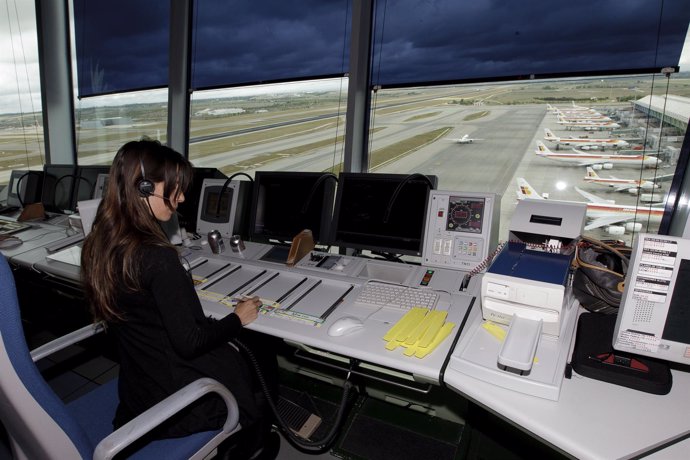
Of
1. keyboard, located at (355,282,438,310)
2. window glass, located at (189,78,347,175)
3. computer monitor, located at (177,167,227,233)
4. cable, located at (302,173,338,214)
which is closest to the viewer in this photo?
keyboard, located at (355,282,438,310)

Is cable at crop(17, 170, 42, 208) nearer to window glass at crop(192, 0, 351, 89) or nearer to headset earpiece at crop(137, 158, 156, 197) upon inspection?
window glass at crop(192, 0, 351, 89)

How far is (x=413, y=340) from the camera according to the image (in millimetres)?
1241

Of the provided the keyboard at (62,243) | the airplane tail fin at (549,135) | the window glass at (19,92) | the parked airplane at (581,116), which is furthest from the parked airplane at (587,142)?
the window glass at (19,92)

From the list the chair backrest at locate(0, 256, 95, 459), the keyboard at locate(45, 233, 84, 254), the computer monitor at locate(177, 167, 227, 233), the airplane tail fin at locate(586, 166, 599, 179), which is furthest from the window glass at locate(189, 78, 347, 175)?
the chair backrest at locate(0, 256, 95, 459)

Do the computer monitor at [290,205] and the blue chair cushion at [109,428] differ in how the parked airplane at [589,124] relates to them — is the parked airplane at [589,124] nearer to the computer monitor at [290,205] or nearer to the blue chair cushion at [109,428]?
the computer monitor at [290,205]

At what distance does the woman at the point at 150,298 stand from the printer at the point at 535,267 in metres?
0.87

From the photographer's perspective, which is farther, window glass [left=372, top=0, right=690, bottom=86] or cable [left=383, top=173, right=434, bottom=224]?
window glass [left=372, top=0, right=690, bottom=86]

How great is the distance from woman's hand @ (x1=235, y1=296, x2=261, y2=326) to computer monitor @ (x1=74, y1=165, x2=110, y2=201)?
8.32 ft

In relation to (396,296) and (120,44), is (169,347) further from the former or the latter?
(120,44)

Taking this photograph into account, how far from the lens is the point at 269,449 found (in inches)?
71.1

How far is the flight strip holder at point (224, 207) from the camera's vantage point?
92.6 inches

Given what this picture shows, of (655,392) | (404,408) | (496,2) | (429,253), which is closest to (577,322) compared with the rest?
(655,392)

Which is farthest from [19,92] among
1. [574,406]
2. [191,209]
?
[574,406]

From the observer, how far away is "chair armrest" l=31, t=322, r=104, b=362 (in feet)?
4.00
